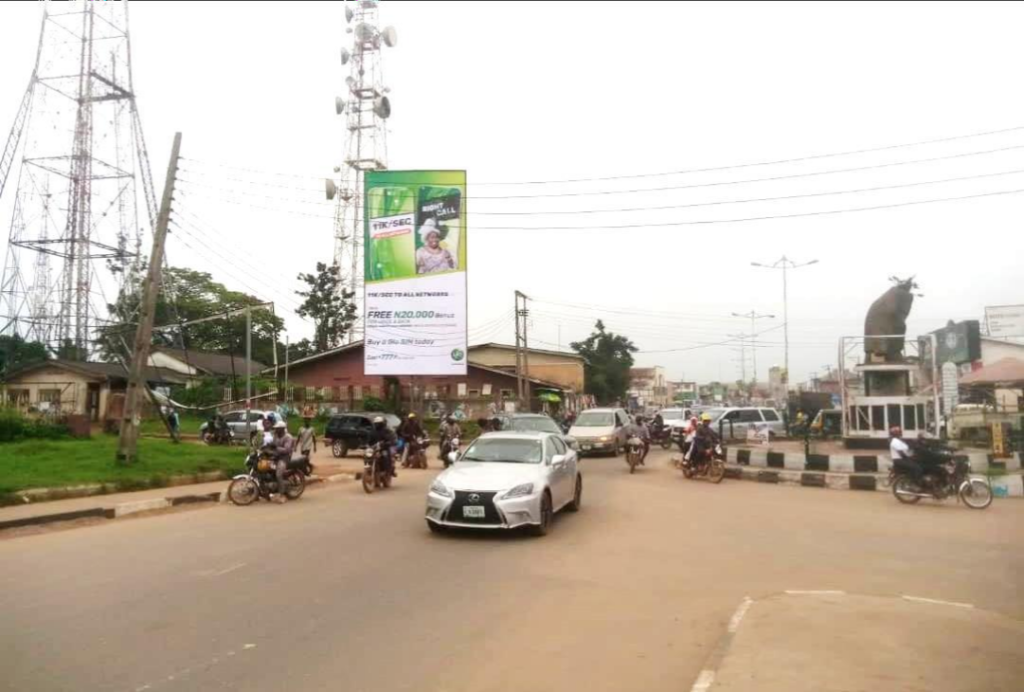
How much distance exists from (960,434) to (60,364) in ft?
115

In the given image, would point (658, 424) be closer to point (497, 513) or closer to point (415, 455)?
point (415, 455)

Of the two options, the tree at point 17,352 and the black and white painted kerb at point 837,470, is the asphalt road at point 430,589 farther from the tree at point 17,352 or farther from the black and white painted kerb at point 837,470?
the tree at point 17,352

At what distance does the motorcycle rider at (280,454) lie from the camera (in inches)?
568

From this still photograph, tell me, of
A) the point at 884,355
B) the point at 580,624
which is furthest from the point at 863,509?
the point at 884,355

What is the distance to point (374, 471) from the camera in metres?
16.6

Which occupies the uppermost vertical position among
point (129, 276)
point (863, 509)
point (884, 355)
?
point (129, 276)

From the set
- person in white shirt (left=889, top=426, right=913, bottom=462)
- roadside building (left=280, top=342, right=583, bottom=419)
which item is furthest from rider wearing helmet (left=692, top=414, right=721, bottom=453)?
roadside building (left=280, top=342, right=583, bottom=419)

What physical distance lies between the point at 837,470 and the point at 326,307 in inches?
1761

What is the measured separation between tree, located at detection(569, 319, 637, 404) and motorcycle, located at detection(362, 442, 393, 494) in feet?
165

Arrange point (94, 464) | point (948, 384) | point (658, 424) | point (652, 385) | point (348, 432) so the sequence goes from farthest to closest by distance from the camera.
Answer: point (652, 385), point (658, 424), point (348, 432), point (948, 384), point (94, 464)

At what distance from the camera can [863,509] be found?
1396 cm

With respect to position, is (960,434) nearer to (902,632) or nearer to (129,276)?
(902,632)

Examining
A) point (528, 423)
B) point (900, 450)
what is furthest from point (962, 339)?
point (900, 450)

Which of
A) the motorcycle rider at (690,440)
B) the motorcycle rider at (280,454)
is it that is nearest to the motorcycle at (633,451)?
the motorcycle rider at (690,440)
